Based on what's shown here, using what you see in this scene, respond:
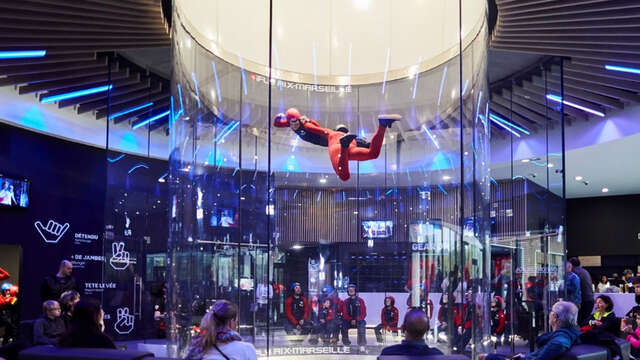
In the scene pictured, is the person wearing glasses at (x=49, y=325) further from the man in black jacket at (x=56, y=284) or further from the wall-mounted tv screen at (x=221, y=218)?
the wall-mounted tv screen at (x=221, y=218)

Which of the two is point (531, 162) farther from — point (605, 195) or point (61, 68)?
point (605, 195)

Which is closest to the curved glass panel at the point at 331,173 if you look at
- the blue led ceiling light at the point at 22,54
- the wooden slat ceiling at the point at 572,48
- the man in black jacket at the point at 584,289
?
the wooden slat ceiling at the point at 572,48

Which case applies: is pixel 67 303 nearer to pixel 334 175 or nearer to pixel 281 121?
pixel 281 121

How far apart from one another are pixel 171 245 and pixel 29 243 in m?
5.38

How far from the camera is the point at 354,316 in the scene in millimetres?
9383

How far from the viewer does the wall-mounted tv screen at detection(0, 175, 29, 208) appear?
35.4ft

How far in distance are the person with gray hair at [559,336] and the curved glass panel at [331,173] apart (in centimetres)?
266

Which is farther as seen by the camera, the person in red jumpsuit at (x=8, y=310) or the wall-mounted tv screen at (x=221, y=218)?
the person in red jumpsuit at (x=8, y=310)

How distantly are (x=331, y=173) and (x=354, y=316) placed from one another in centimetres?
220

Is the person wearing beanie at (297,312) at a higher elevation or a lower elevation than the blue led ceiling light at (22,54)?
lower

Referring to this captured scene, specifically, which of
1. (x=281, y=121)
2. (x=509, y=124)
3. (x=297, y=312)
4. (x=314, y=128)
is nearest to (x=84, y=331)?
(x=281, y=121)

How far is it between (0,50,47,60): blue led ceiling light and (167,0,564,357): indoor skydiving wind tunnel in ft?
7.77

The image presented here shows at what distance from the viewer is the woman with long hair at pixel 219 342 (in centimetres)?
334

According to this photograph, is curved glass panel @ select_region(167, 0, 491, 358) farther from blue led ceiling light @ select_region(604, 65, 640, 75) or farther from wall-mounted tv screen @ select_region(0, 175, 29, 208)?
wall-mounted tv screen @ select_region(0, 175, 29, 208)
